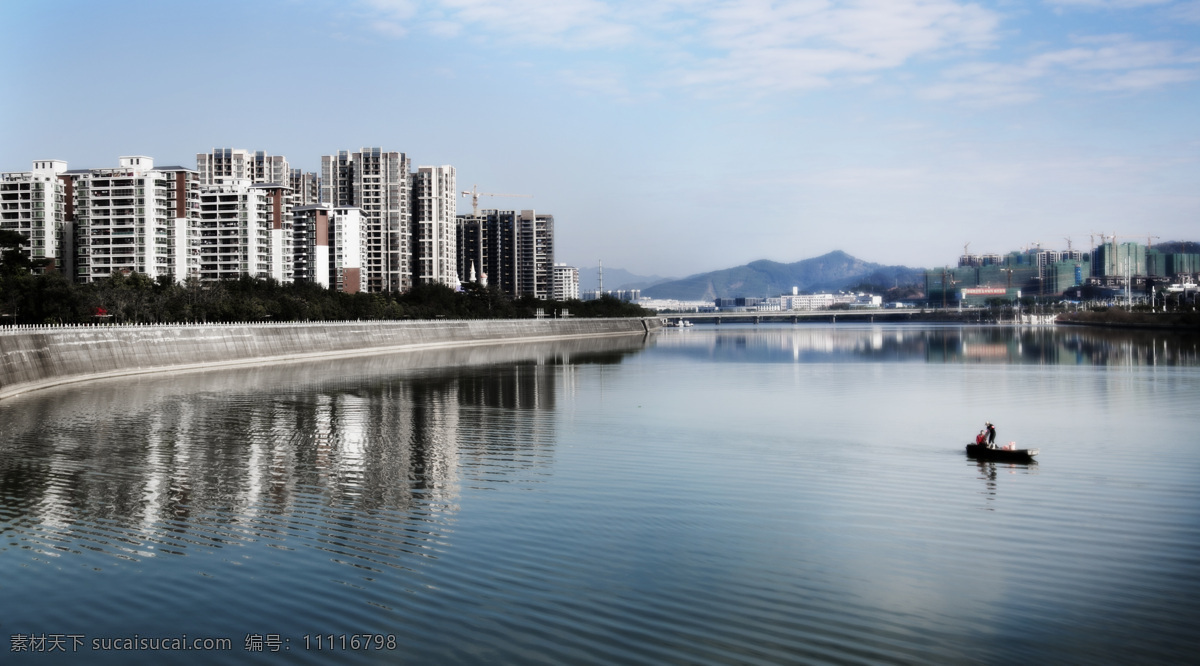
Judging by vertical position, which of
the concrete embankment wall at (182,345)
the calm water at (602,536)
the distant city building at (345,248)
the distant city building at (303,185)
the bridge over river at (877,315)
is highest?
the distant city building at (303,185)

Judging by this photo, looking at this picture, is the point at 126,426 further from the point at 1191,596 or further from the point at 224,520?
the point at 1191,596

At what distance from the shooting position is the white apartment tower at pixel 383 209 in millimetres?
113625

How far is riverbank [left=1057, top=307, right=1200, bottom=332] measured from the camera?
83062 mm

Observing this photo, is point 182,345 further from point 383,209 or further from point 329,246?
point 383,209

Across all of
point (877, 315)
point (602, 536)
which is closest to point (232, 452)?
point (602, 536)

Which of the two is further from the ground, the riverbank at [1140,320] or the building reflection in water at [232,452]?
the riverbank at [1140,320]

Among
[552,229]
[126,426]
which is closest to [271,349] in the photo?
[126,426]

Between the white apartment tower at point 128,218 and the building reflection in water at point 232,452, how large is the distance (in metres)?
46.0

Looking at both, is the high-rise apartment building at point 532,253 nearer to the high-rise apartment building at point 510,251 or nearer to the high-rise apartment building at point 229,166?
the high-rise apartment building at point 510,251

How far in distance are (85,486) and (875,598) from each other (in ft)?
37.2

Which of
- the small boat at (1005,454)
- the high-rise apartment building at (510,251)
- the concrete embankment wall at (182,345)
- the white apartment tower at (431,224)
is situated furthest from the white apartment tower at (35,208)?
the high-rise apartment building at (510,251)

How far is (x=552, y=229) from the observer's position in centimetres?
16000

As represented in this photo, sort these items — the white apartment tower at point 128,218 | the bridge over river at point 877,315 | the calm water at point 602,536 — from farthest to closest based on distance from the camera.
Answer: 1. the bridge over river at point 877,315
2. the white apartment tower at point 128,218
3. the calm water at point 602,536

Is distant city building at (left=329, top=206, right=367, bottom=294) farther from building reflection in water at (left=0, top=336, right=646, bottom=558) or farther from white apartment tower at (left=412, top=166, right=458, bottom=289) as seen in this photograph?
building reflection in water at (left=0, top=336, right=646, bottom=558)
